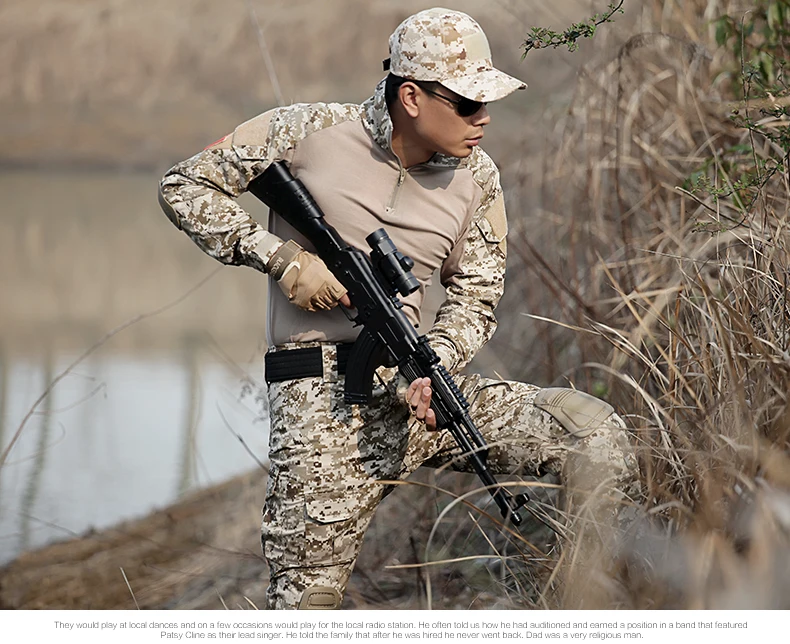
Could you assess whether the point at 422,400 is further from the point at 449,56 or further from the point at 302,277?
the point at 449,56

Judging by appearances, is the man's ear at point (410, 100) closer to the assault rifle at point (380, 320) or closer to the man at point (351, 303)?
the man at point (351, 303)

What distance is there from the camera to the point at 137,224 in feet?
39.3

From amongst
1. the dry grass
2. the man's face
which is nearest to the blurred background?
the dry grass

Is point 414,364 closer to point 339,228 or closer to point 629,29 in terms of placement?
point 339,228

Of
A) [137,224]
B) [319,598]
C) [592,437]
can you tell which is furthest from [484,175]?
[137,224]

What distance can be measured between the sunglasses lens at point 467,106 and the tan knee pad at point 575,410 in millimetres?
704

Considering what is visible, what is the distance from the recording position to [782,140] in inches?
111

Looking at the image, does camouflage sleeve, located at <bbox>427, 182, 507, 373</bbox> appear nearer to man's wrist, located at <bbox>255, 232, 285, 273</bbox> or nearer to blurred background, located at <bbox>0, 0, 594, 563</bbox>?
man's wrist, located at <bbox>255, 232, 285, 273</bbox>

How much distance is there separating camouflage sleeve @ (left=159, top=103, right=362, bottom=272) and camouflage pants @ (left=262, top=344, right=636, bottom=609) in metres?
0.34

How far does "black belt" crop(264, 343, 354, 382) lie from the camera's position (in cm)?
247

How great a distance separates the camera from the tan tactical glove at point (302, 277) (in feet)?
7.79

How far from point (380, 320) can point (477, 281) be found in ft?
1.22

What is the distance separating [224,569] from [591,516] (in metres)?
2.62
